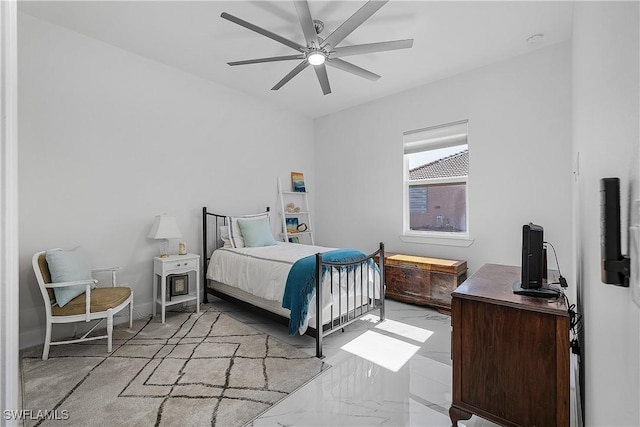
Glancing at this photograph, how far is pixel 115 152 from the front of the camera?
3193mm

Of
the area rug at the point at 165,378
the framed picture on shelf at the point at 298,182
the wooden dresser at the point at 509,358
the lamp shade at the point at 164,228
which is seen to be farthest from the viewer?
the framed picture on shelf at the point at 298,182

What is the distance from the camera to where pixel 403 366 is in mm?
2357

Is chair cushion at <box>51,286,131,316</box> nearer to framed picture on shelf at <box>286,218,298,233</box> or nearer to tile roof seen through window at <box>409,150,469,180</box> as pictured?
framed picture on shelf at <box>286,218,298,233</box>

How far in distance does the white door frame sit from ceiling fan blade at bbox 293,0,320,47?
6.03 ft

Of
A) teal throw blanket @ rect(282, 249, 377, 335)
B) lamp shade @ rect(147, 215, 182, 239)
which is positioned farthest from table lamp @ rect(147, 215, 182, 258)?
teal throw blanket @ rect(282, 249, 377, 335)

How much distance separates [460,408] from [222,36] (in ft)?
11.6

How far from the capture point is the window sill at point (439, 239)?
3732 mm

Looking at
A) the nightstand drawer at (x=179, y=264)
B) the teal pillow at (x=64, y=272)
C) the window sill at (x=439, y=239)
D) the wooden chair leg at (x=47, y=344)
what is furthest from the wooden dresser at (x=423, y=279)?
the wooden chair leg at (x=47, y=344)

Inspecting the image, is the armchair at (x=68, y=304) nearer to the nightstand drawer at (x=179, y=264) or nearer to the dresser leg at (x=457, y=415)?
the nightstand drawer at (x=179, y=264)

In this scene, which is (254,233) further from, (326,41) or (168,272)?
(326,41)

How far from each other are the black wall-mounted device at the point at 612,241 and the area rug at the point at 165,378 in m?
1.89

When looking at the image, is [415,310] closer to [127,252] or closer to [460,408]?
[460,408]

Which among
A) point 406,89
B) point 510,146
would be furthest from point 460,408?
point 406,89

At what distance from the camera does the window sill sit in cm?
373
